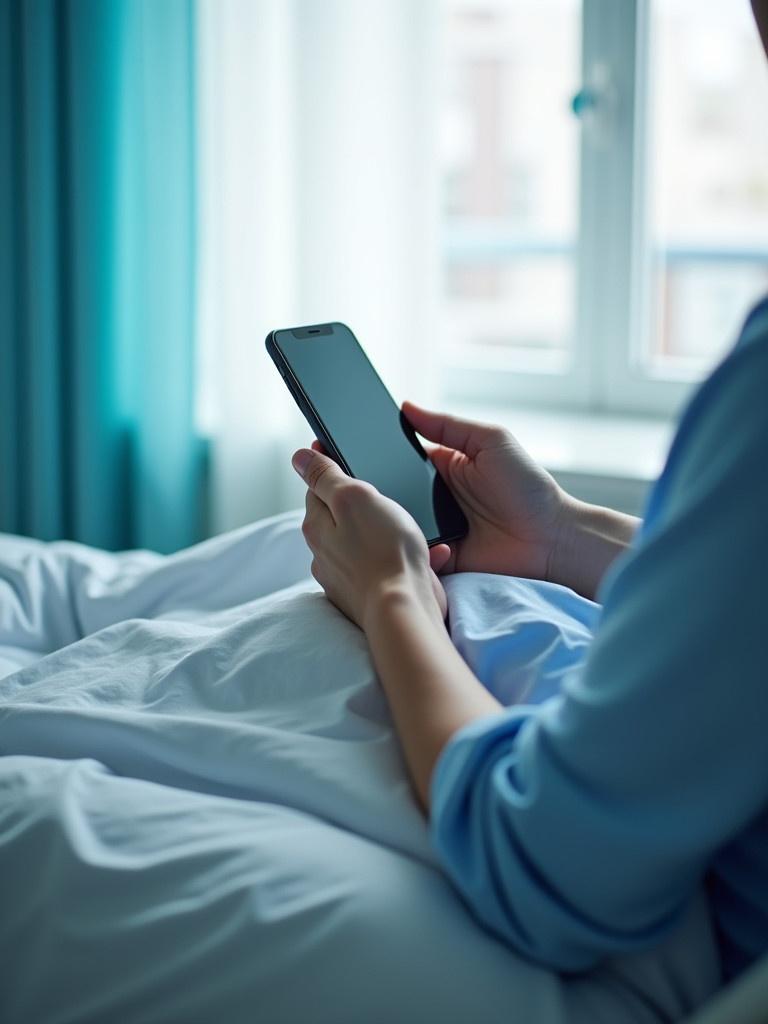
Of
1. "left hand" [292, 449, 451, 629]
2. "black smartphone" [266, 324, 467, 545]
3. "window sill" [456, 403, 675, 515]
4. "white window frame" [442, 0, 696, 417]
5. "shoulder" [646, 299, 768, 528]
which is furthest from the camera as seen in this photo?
"white window frame" [442, 0, 696, 417]

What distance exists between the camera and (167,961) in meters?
0.64

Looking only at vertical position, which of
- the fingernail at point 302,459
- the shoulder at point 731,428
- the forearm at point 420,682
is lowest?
the forearm at point 420,682

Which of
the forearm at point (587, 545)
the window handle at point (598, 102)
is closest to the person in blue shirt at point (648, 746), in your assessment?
the forearm at point (587, 545)

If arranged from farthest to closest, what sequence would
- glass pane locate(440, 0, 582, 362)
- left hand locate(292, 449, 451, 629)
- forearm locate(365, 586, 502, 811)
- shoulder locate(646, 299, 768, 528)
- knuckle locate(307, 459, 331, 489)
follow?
glass pane locate(440, 0, 582, 362), knuckle locate(307, 459, 331, 489), left hand locate(292, 449, 451, 629), forearm locate(365, 586, 502, 811), shoulder locate(646, 299, 768, 528)

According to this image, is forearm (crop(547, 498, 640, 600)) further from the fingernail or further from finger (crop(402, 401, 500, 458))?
the fingernail

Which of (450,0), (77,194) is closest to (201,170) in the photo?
(77,194)

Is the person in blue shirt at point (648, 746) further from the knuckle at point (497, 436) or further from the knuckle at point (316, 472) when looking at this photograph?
the knuckle at point (497, 436)

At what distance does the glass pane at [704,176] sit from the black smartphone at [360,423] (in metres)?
0.78

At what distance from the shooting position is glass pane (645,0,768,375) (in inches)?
80.0

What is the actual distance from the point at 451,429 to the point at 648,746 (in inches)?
22.9

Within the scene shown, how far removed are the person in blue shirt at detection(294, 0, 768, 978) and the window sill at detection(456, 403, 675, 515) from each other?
1.10m

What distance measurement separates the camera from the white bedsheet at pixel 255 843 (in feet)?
2.01

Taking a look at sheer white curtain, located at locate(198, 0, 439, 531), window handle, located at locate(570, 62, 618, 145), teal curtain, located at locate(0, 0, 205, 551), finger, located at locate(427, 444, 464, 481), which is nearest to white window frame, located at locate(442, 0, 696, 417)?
window handle, located at locate(570, 62, 618, 145)

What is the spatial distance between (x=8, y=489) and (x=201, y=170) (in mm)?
674
